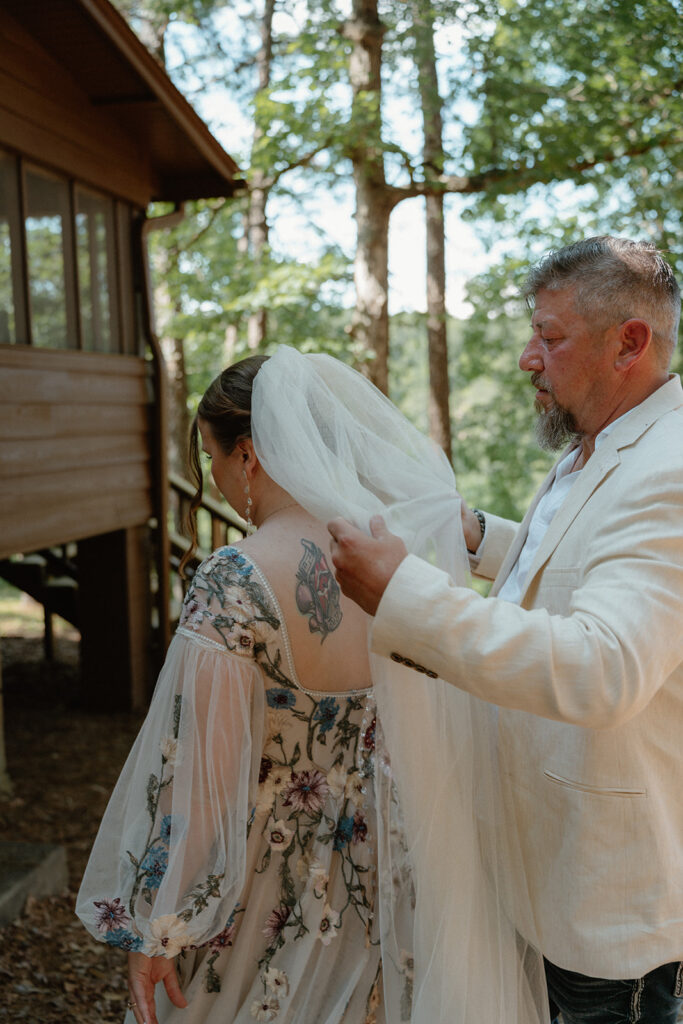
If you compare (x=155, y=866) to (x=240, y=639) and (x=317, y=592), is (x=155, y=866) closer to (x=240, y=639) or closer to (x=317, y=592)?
(x=240, y=639)

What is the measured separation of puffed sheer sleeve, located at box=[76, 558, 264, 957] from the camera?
5.68 feet

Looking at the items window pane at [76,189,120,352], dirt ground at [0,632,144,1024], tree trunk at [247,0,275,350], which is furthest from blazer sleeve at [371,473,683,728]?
tree trunk at [247,0,275,350]

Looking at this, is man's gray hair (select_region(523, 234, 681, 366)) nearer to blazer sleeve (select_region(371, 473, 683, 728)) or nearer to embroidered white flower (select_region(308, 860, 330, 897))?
blazer sleeve (select_region(371, 473, 683, 728))

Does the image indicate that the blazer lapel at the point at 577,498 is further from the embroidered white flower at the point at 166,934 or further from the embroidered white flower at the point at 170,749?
the embroidered white flower at the point at 166,934

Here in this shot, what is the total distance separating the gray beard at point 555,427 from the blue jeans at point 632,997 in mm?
1092

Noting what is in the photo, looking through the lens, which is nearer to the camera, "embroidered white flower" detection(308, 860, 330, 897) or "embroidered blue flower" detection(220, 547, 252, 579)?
"embroidered blue flower" detection(220, 547, 252, 579)

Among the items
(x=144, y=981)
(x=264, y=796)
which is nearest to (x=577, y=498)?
(x=264, y=796)

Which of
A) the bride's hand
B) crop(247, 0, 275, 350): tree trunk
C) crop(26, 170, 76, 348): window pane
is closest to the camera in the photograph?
the bride's hand

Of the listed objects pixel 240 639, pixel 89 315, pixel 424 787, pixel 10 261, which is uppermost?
pixel 10 261

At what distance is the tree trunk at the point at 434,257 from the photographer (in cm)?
1077

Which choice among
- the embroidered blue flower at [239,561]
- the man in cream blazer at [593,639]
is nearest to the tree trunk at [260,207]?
the man in cream blazer at [593,639]

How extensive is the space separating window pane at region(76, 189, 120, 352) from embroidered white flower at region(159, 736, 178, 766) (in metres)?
5.67

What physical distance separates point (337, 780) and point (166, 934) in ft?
1.48

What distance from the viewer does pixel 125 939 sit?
1.76 metres
